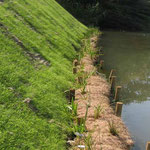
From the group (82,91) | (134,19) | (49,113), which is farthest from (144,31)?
(49,113)

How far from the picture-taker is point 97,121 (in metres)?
6.92

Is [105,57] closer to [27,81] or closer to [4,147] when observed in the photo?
[27,81]

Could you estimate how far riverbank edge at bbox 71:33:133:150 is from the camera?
5.88 m

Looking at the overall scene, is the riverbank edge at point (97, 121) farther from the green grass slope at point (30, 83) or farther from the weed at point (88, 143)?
the green grass slope at point (30, 83)

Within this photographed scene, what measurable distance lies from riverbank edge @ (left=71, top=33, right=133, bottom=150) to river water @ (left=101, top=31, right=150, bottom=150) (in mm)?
1002

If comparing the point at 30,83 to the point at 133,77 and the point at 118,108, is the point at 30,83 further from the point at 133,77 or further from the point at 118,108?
the point at 133,77

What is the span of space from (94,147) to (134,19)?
33.5 metres

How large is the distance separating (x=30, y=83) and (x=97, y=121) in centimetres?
256

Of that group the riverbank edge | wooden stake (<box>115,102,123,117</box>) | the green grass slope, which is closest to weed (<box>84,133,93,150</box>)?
the riverbank edge

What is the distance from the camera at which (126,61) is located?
682 inches

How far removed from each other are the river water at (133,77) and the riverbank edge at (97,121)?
1002 millimetres

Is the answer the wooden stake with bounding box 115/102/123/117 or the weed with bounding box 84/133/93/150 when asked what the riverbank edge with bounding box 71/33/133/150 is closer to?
the weed with bounding box 84/133/93/150

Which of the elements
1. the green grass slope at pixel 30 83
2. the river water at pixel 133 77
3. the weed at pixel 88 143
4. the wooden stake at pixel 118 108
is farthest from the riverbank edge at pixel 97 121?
the river water at pixel 133 77

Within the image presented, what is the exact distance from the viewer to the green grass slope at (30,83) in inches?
216
